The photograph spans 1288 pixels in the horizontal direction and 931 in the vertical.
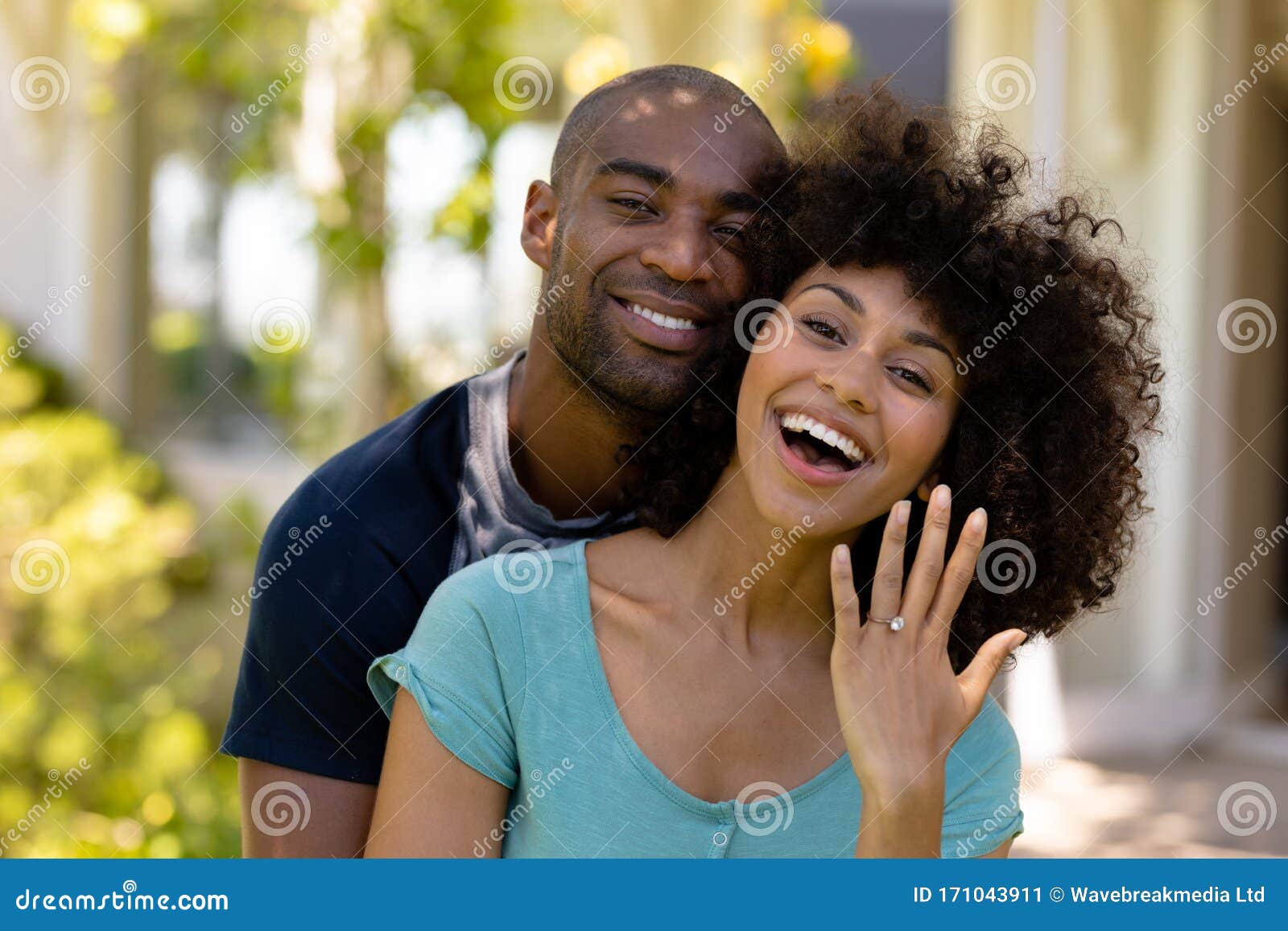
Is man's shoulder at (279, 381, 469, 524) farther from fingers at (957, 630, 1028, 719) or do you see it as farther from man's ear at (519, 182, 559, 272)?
fingers at (957, 630, 1028, 719)

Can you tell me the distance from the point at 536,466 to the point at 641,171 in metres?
0.58

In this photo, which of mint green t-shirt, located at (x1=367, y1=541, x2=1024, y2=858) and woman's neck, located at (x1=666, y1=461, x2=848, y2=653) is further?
woman's neck, located at (x1=666, y1=461, x2=848, y2=653)

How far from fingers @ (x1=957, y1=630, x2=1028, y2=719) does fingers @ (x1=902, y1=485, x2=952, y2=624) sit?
10 cm

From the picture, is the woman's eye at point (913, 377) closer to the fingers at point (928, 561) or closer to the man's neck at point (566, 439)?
the fingers at point (928, 561)

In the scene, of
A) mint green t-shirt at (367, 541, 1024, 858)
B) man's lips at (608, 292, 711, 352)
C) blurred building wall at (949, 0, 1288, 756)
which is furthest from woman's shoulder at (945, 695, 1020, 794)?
blurred building wall at (949, 0, 1288, 756)

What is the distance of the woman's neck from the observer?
6.97 feet

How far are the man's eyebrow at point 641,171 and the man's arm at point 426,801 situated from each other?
1.01 meters

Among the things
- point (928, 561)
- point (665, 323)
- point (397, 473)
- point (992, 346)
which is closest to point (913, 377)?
point (992, 346)

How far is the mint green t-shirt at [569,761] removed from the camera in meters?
1.95

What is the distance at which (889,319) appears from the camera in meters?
2.01

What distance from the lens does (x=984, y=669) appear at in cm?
185

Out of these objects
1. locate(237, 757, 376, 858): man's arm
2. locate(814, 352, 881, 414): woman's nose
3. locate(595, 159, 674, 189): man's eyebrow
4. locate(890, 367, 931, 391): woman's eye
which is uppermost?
locate(595, 159, 674, 189): man's eyebrow

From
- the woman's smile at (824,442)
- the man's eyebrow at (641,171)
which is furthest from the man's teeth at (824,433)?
the man's eyebrow at (641,171)

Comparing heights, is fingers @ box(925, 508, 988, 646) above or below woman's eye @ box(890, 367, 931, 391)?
below
